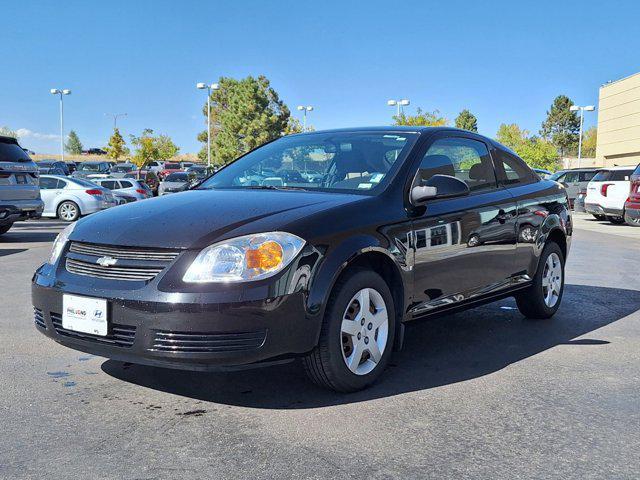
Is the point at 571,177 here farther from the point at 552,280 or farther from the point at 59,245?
the point at 59,245

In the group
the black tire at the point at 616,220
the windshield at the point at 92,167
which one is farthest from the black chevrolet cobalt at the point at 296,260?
the windshield at the point at 92,167

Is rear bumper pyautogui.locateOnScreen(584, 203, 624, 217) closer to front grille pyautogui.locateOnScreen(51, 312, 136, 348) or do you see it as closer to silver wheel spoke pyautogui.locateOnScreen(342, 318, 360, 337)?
silver wheel spoke pyautogui.locateOnScreen(342, 318, 360, 337)

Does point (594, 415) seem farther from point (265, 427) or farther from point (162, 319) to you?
point (162, 319)

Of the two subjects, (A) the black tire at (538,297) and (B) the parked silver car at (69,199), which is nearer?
(A) the black tire at (538,297)

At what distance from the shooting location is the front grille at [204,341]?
3369 millimetres

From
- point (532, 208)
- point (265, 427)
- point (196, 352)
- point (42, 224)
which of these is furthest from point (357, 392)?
point (42, 224)

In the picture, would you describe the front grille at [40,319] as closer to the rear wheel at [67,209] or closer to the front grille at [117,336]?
the front grille at [117,336]

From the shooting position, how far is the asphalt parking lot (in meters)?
3.00

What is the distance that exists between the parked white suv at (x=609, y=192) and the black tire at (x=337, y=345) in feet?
55.3

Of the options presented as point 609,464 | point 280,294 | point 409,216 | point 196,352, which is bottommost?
point 609,464

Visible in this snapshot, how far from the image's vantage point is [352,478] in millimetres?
2859

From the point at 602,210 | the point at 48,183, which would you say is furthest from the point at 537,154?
the point at 48,183

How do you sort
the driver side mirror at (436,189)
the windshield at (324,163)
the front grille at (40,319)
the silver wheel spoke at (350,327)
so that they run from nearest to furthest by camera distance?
the silver wheel spoke at (350,327)
the front grille at (40,319)
the driver side mirror at (436,189)
the windshield at (324,163)

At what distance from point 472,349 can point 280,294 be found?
2.18 metres
